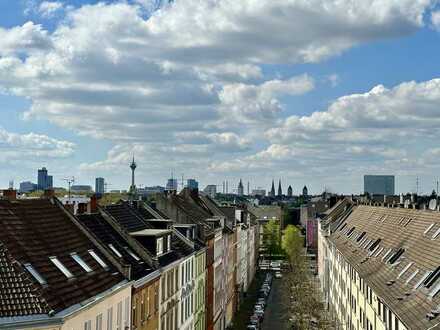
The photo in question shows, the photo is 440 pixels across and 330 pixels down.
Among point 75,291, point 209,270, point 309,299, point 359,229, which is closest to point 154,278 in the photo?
point 75,291

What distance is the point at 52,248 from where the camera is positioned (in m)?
28.5

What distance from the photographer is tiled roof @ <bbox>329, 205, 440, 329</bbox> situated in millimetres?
27859

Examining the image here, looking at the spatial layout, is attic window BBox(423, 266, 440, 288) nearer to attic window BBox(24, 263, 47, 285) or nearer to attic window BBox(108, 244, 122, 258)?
attic window BBox(108, 244, 122, 258)

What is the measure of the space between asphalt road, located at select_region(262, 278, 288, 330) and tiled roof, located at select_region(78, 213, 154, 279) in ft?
120

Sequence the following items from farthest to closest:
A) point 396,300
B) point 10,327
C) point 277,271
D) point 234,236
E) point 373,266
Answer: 1. point 277,271
2. point 234,236
3. point 373,266
4. point 396,300
5. point 10,327

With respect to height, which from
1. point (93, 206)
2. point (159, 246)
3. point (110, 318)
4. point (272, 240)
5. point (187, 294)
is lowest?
point (272, 240)

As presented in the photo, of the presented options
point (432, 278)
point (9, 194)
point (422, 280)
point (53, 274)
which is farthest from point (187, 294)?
point (53, 274)

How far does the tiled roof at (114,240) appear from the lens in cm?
3631

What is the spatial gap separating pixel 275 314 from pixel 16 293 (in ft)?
202

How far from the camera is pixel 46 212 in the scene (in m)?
31.5

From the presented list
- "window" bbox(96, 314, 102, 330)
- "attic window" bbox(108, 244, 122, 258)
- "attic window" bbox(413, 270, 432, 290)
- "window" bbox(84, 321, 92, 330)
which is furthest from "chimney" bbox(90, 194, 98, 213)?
"attic window" bbox(413, 270, 432, 290)

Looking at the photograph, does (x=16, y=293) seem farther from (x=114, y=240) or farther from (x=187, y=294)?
(x=187, y=294)

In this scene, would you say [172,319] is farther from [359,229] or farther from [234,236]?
[234,236]

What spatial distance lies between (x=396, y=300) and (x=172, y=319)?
18.2 m
